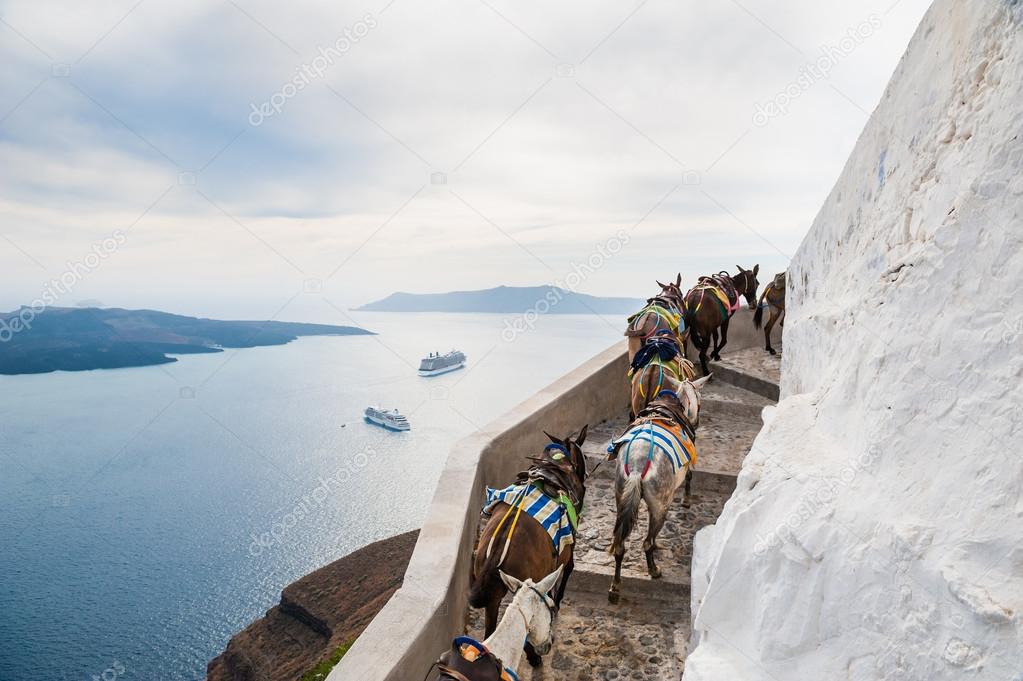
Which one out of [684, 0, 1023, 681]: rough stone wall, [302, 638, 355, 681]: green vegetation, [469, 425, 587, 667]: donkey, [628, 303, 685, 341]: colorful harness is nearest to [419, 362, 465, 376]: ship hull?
[302, 638, 355, 681]: green vegetation

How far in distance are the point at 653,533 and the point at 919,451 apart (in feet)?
10.5

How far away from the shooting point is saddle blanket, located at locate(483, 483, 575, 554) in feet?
14.2

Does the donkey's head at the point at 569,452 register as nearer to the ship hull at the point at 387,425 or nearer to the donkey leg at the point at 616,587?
the donkey leg at the point at 616,587

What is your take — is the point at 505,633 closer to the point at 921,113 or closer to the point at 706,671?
the point at 706,671

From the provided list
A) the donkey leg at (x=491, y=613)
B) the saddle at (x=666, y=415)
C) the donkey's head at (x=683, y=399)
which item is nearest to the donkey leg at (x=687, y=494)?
the donkey's head at (x=683, y=399)

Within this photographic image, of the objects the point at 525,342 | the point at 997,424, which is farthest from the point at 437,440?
the point at 997,424

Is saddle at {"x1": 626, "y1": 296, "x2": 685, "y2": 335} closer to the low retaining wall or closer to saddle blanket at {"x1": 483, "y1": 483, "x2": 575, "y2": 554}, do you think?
the low retaining wall

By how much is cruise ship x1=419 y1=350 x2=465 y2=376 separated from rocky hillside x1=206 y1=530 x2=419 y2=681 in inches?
1048

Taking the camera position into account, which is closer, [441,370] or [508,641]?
[508,641]

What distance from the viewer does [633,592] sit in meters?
5.39

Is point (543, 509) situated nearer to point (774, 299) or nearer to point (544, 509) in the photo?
point (544, 509)

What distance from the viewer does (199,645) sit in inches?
1095

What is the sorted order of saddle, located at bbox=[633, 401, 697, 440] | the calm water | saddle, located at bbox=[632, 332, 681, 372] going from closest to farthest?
saddle, located at bbox=[633, 401, 697, 440]
saddle, located at bbox=[632, 332, 681, 372]
the calm water

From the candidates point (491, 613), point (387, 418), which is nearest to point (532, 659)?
point (491, 613)
